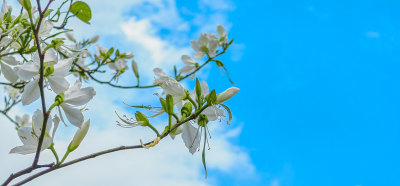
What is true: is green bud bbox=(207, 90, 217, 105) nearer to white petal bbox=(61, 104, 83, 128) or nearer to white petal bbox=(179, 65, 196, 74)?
white petal bbox=(61, 104, 83, 128)

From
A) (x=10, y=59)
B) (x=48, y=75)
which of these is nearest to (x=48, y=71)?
(x=48, y=75)

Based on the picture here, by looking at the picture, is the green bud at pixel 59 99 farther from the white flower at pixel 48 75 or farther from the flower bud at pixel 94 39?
the flower bud at pixel 94 39

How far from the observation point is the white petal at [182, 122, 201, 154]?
1158 mm

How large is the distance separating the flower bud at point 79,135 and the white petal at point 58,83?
167 millimetres

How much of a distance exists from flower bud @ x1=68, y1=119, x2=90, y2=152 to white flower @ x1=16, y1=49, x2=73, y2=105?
6.6 inches

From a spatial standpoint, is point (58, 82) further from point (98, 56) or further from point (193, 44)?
point (98, 56)

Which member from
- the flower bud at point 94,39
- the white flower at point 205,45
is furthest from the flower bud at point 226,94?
the flower bud at point 94,39

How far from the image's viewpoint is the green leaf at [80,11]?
1257 mm

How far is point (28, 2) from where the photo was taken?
100 centimetres

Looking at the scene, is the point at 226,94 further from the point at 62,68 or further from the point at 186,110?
the point at 62,68

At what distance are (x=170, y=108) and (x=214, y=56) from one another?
150 cm

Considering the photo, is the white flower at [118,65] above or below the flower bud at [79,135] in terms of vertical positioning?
above

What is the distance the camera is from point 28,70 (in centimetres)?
109

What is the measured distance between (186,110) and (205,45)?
1482 millimetres
